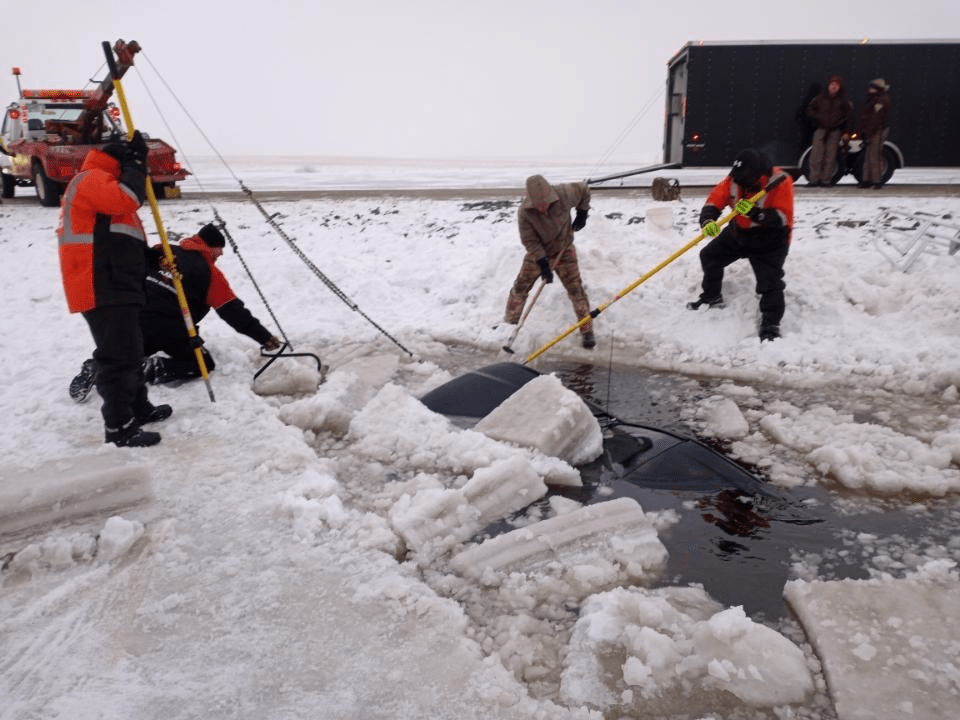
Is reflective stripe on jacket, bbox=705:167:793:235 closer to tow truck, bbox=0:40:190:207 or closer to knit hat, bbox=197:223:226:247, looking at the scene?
knit hat, bbox=197:223:226:247

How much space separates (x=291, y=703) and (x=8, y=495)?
6.72ft

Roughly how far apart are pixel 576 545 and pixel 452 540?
614mm

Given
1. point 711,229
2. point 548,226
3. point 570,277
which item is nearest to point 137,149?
point 548,226

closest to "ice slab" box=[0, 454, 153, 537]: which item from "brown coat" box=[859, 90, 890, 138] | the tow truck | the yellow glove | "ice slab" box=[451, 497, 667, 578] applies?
"ice slab" box=[451, 497, 667, 578]

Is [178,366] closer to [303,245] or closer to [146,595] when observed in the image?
[146,595]

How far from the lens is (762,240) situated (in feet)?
19.1

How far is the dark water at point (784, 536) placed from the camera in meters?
2.82

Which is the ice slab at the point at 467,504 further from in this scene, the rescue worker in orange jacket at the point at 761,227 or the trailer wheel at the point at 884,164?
the trailer wheel at the point at 884,164

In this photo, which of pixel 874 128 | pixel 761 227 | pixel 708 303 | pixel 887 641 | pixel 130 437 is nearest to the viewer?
pixel 887 641

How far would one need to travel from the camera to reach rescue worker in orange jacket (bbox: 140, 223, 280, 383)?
Result: 4.97 m

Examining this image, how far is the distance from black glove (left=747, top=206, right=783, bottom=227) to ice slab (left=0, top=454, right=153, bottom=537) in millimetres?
5365

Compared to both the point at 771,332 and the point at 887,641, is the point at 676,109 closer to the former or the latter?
the point at 771,332

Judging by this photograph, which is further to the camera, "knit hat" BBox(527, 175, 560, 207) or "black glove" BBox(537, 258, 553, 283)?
"black glove" BBox(537, 258, 553, 283)

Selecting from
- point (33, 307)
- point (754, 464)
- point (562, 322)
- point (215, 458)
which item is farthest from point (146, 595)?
point (33, 307)
